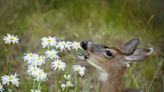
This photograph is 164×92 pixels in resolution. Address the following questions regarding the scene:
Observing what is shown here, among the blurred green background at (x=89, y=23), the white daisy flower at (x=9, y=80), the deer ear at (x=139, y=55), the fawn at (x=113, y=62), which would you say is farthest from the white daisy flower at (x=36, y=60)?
the blurred green background at (x=89, y=23)

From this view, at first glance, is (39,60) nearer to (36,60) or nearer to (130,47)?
(36,60)

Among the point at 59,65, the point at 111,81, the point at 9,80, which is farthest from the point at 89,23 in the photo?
the point at 9,80

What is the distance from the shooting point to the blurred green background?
25.4 ft

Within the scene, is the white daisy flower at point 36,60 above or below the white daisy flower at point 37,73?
above

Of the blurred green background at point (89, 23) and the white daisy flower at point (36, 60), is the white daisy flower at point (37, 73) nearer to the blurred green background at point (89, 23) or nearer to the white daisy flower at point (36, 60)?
the white daisy flower at point (36, 60)

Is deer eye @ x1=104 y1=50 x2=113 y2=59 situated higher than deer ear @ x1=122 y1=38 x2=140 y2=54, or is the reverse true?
deer ear @ x1=122 y1=38 x2=140 y2=54

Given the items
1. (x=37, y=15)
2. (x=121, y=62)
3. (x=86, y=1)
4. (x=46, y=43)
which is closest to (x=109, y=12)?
(x=86, y=1)

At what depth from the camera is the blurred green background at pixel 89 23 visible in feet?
25.4

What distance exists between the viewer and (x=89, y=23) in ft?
28.1

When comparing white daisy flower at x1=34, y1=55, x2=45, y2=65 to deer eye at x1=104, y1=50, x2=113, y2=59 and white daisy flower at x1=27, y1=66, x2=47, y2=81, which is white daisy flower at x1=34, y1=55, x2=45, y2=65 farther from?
deer eye at x1=104, y1=50, x2=113, y2=59

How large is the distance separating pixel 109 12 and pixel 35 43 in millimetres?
1173

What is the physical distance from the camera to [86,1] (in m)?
8.99

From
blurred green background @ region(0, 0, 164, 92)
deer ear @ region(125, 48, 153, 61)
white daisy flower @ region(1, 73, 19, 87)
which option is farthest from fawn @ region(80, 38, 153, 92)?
blurred green background @ region(0, 0, 164, 92)

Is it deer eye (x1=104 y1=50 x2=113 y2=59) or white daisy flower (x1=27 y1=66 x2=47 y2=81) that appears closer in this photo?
white daisy flower (x1=27 y1=66 x2=47 y2=81)
